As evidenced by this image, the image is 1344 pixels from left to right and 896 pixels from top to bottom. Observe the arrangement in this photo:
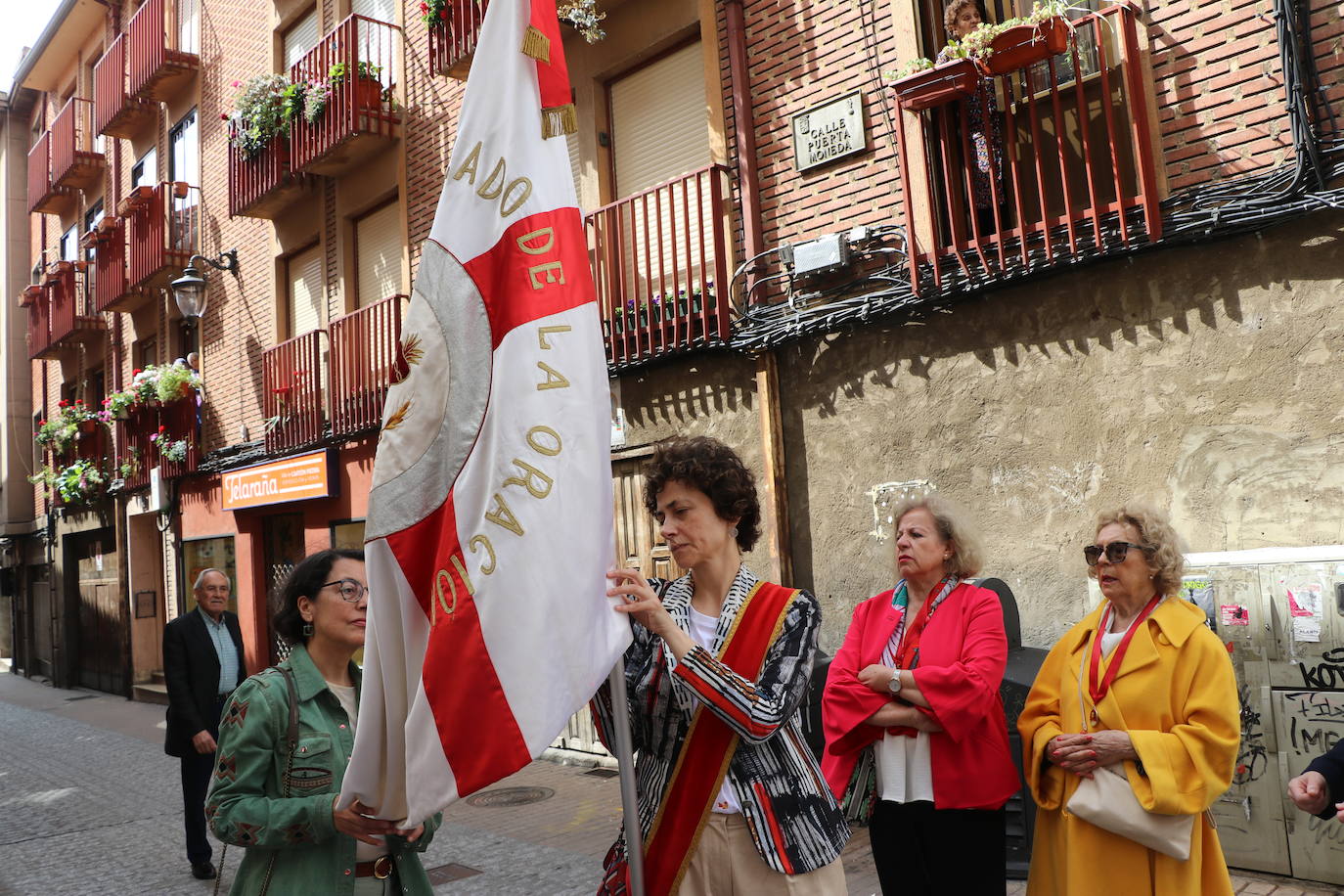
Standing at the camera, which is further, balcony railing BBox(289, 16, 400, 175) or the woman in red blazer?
balcony railing BBox(289, 16, 400, 175)

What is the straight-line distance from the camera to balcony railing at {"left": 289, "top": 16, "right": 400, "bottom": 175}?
39.8 feet

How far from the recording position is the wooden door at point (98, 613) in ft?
63.1

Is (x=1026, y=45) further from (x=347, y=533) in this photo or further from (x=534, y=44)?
(x=347, y=533)

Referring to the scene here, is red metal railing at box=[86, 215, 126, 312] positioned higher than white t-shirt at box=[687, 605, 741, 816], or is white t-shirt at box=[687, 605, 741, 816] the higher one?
red metal railing at box=[86, 215, 126, 312]

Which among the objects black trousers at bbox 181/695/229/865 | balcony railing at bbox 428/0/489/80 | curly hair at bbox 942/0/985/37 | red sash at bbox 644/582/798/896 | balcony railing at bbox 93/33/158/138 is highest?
balcony railing at bbox 93/33/158/138

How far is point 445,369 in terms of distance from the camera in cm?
253

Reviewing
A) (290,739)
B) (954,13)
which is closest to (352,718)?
(290,739)

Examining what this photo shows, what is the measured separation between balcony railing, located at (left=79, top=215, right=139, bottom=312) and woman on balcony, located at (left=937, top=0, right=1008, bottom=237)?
51.5 feet

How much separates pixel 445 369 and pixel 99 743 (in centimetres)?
1264

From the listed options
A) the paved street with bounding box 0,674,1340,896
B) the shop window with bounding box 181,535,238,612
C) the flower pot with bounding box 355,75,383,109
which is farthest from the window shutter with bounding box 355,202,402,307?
the paved street with bounding box 0,674,1340,896

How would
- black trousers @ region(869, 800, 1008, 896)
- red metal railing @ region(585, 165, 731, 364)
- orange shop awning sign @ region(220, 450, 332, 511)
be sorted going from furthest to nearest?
orange shop awning sign @ region(220, 450, 332, 511), red metal railing @ region(585, 165, 731, 364), black trousers @ region(869, 800, 1008, 896)

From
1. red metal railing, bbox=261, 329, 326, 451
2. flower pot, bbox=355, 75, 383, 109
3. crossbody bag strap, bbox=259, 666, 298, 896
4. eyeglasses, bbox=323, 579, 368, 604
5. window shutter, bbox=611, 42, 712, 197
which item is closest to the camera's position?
crossbody bag strap, bbox=259, 666, 298, 896

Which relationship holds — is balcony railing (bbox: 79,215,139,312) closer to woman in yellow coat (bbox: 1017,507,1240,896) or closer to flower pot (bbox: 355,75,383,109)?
flower pot (bbox: 355,75,383,109)

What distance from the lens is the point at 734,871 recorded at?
235 cm
